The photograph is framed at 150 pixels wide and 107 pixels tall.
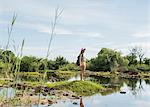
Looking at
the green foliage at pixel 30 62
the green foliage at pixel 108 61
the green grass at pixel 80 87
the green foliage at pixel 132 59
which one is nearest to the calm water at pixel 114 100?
the green grass at pixel 80 87

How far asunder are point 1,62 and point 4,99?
0.34 m

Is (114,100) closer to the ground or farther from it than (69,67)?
closer to the ground

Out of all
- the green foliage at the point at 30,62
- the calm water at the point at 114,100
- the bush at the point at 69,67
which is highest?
the bush at the point at 69,67

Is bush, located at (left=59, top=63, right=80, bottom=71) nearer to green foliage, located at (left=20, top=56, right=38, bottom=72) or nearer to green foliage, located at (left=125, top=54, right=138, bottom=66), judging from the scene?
green foliage, located at (left=125, top=54, right=138, bottom=66)

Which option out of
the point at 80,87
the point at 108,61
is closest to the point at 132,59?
the point at 108,61

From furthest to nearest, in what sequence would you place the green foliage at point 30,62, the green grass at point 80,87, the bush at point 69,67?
the bush at point 69,67
the green grass at point 80,87
the green foliage at point 30,62

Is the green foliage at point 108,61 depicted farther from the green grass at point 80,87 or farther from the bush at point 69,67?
the green grass at point 80,87

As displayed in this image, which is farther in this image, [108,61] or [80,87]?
[108,61]

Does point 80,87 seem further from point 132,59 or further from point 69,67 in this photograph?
point 132,59

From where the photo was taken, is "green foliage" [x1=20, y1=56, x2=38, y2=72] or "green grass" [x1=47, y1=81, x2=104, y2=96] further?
"green grass" [x1=47, y1=81, x2=104, y2=96]

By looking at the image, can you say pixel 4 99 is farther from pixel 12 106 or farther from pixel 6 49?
pixel 6 49

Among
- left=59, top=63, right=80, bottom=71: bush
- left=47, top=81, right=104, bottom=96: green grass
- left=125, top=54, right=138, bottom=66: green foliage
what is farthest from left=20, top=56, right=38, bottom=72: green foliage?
left=125, top=54, right=138, bottom=66: green foliage

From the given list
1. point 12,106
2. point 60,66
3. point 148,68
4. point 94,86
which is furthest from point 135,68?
point 12,106

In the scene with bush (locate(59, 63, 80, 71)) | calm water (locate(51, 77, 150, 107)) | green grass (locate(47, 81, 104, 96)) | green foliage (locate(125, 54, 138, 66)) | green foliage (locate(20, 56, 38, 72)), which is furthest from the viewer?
green foliage (locate(125, 54, 138, 66))
